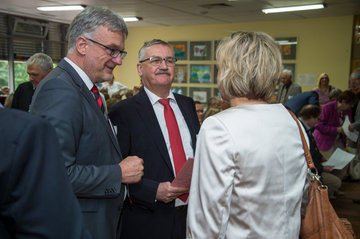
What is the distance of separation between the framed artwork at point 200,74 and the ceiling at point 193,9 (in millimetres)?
1397

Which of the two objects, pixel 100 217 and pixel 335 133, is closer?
pixel 100 217

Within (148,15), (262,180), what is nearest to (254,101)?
(262,180)

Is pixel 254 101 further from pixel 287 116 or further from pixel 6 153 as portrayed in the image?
pixel 6 153

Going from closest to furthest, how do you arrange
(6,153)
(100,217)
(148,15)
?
(6,153) → (100,217) → (148,15)

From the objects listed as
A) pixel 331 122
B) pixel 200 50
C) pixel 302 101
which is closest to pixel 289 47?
pixel 200 50

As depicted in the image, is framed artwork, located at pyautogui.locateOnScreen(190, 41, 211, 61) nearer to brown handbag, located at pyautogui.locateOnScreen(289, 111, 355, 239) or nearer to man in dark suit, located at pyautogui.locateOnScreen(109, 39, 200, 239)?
man in dark suit, located at pyautogui.locateOnScreen(109, 39, 200, 239)

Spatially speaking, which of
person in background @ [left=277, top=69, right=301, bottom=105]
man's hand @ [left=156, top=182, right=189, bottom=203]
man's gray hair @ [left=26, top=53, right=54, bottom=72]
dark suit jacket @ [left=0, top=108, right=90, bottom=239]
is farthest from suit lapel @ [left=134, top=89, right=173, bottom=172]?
person in background @ [left=277, top=69, right=301, bottom=105]

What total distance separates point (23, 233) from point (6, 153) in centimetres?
16

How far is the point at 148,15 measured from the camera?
8.23 m

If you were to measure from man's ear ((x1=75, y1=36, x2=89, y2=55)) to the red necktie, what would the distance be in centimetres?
68

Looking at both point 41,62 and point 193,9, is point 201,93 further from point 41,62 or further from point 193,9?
point 41,62

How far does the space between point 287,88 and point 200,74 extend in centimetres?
359

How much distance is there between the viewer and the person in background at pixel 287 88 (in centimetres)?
676

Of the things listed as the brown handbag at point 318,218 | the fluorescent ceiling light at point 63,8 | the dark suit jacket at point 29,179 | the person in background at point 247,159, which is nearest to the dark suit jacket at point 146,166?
the person in background at point 247,159
